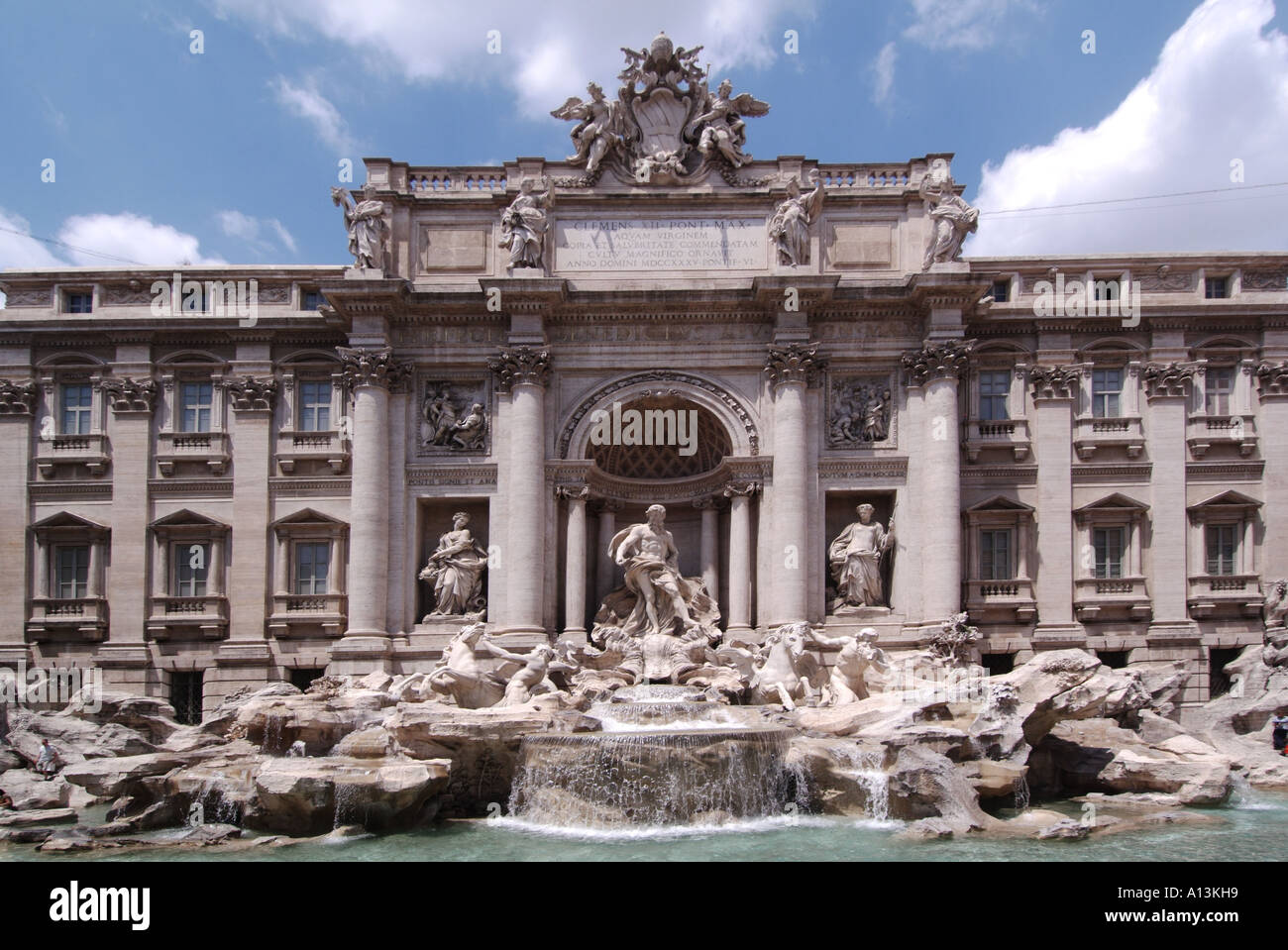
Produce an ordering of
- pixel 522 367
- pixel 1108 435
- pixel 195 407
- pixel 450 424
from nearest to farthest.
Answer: pixel 522 367 < pixel 450 424 < pixel 1108 435 < pixel 195 407

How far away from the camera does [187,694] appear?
2714 cm

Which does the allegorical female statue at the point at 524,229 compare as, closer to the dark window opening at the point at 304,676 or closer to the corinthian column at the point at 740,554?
the corinthian column at the point at 740,554

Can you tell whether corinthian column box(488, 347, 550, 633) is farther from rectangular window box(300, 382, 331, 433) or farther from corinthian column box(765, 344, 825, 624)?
corinthian column box(765, 344, 825, 624)

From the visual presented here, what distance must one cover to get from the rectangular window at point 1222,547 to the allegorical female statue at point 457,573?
760 inches

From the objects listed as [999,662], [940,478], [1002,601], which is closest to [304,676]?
[940,478]

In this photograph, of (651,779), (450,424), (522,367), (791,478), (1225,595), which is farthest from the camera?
(450,424)

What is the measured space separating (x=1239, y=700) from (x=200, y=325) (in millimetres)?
28554

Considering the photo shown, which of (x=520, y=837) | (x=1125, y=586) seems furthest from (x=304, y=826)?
(x=1125, y=586)

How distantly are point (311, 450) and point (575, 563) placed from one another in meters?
7.87

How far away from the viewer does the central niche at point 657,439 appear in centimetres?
2717

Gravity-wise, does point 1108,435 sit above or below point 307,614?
above

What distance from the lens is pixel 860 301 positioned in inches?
1051

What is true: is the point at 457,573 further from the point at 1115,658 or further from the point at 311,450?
the point at 1115,658

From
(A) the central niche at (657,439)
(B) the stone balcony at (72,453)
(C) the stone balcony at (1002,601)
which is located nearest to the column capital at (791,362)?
(A) the central niche at (657,439)
